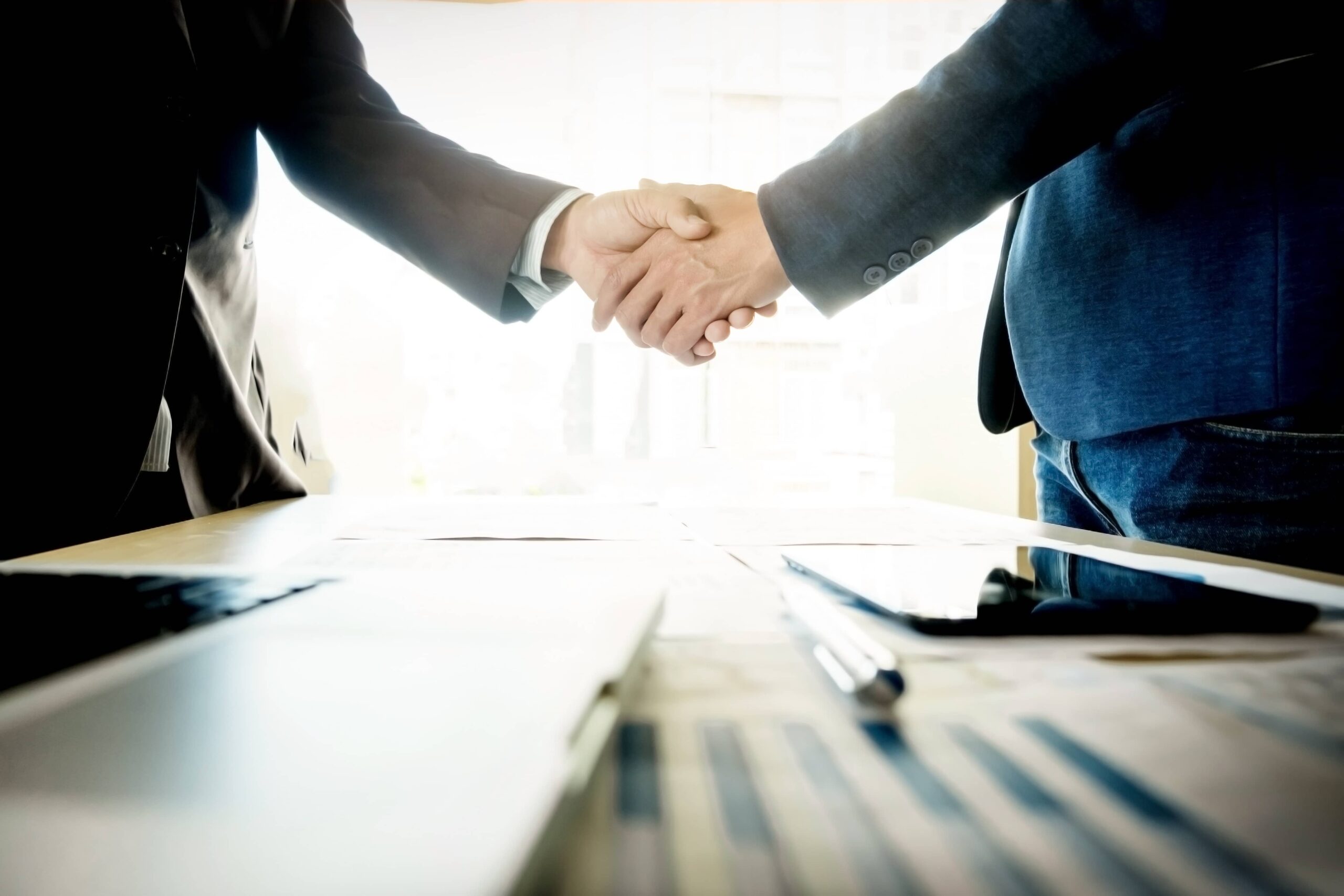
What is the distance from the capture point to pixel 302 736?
14cm

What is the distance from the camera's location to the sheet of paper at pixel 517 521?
0.50 m

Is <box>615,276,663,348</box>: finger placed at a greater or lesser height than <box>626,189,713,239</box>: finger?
lesser

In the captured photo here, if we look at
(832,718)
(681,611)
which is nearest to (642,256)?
(681,611)

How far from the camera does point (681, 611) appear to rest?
283 millimetres

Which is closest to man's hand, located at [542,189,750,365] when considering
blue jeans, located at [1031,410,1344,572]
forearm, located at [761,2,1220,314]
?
forearm, located at [761,2,1220,314]

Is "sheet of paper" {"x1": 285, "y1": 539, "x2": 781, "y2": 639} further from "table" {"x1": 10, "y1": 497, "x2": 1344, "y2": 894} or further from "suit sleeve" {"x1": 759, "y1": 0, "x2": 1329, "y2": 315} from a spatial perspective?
"suit sleeve" {"x1": 759, "y1": 0, "x2": 1329, "y2": 315}

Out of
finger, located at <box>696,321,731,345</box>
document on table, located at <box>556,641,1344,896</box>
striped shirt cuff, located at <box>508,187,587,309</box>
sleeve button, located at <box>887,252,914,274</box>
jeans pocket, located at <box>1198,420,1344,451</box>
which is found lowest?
document on table, located at <box>556,641,1344,896</box>

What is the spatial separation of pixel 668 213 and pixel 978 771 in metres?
0.77

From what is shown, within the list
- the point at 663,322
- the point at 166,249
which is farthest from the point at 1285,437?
the point at 166,249

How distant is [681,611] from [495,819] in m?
0.19

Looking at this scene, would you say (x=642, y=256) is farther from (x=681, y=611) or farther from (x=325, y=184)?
(x=681, y=611)

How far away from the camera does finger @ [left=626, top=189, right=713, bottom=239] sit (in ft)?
2.67

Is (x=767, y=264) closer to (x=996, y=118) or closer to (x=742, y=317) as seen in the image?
(x=742, y=317)

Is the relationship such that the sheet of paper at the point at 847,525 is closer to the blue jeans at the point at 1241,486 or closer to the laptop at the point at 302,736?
the blue jeans at the point at 1241,486
